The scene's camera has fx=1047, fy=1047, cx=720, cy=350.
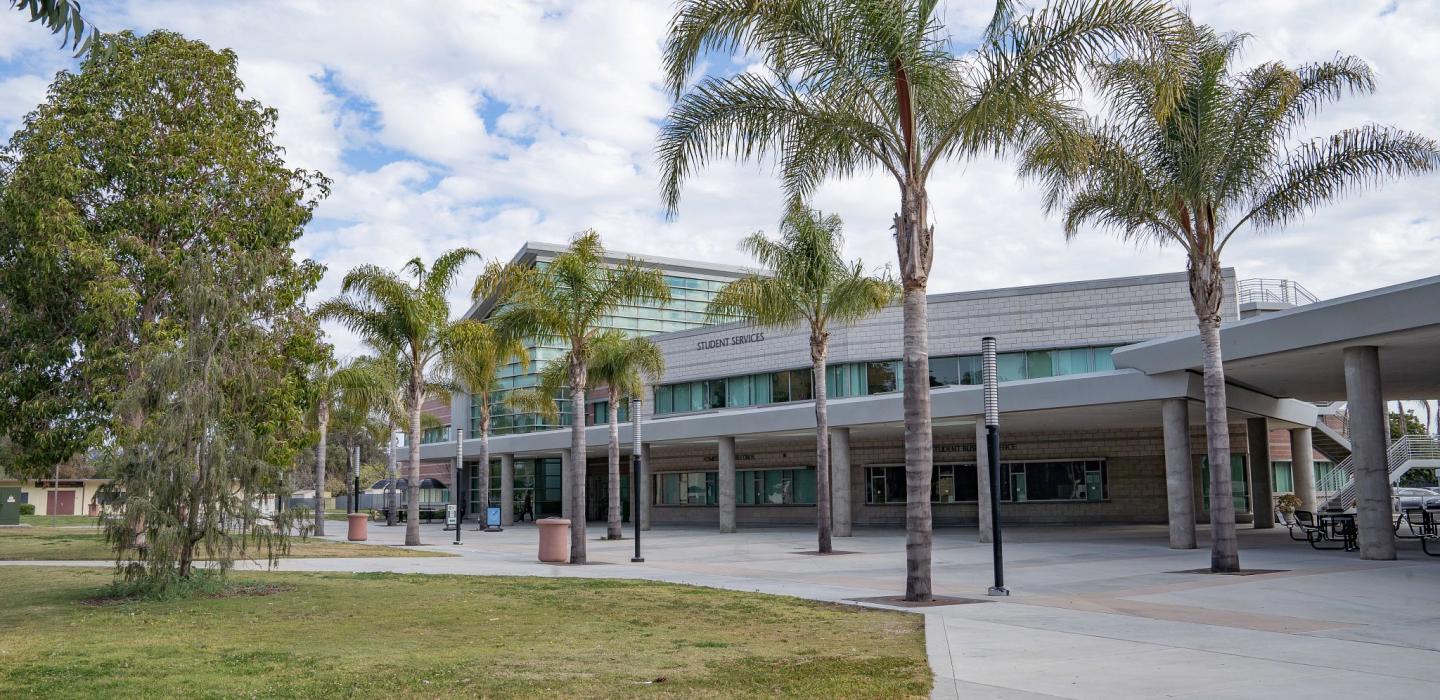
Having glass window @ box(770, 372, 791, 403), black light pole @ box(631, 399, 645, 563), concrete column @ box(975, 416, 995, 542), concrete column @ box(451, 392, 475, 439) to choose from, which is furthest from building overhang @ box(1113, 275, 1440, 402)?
concrete column @ box(451, 392, 475, 439)

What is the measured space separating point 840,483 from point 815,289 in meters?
9.34

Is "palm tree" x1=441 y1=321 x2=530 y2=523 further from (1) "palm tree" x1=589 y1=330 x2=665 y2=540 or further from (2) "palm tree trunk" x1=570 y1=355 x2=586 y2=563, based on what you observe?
(1) "palm tree" x1=589 y1=330 x2=665 y2=540

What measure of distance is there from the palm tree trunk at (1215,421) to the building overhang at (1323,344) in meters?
2.33

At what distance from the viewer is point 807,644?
33.5ft

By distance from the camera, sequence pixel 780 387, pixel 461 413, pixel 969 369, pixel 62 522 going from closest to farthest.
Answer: pixel 969 369 < pixel 780 387 < pixel 62 522 < pixel 461 413

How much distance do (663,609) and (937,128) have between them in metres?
7.82

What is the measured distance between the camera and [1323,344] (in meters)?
19.4

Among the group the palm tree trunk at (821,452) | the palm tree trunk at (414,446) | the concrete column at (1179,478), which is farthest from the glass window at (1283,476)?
the palm tree trunk at (414,446)

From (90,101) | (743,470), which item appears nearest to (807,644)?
(90,101)

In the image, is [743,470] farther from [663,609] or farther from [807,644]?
[807,644]

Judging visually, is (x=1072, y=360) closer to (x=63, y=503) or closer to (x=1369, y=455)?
(x=1369, y=455)

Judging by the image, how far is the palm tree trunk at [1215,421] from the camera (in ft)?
57.6

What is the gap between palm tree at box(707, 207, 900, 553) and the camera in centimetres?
2495

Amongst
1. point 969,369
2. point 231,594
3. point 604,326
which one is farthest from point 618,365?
point 231,594
